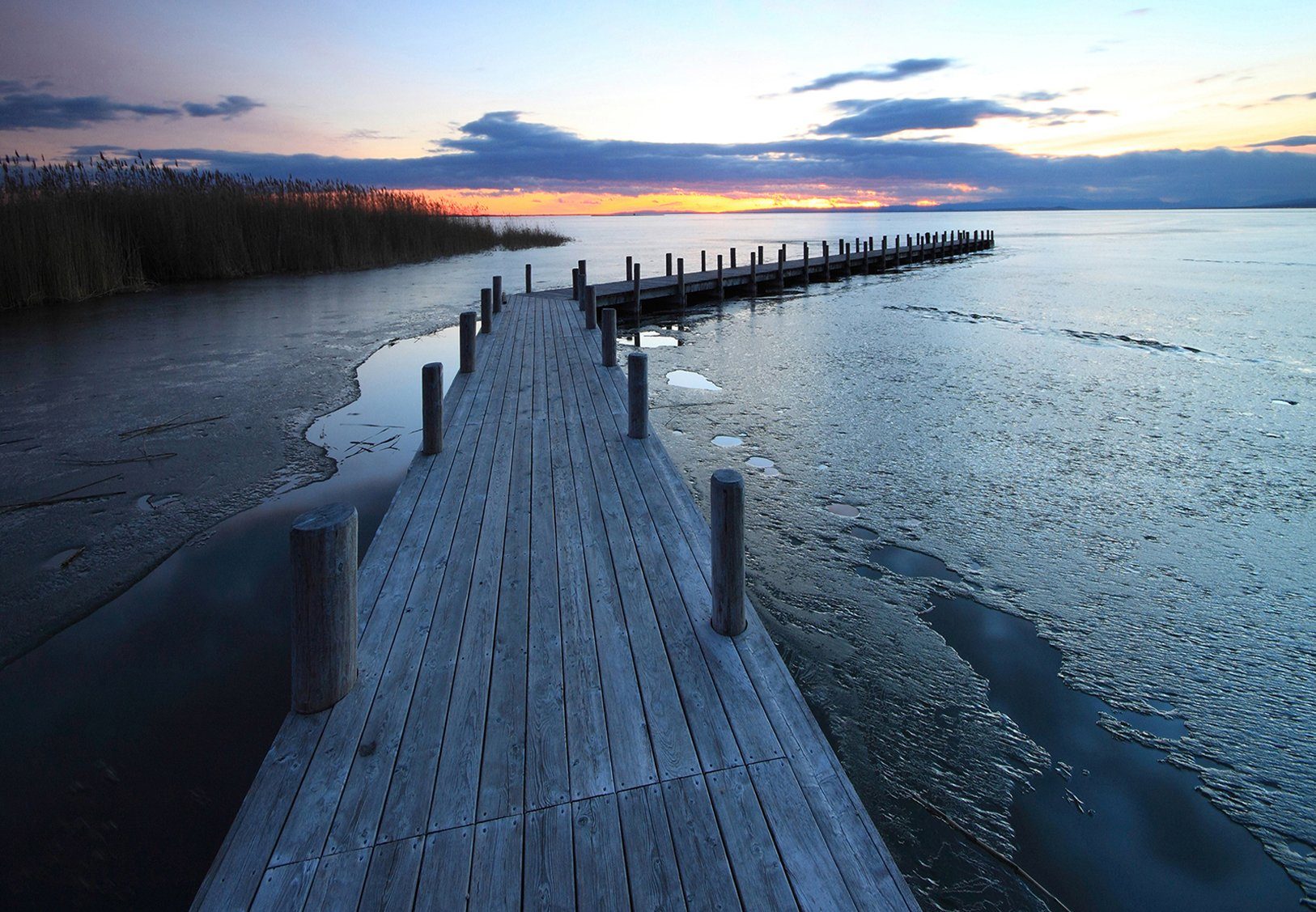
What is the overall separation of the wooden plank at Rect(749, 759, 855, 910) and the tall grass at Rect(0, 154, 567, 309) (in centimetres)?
2023

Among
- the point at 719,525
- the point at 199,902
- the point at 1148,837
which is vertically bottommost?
the point at 1148,837

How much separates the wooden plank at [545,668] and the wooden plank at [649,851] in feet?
0.74

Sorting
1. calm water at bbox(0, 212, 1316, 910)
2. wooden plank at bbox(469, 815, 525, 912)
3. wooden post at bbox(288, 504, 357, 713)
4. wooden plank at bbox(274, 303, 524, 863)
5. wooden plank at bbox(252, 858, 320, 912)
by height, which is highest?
wooden post at bbox(288, 504, 357, 713)

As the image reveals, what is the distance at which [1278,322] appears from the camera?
19359mm

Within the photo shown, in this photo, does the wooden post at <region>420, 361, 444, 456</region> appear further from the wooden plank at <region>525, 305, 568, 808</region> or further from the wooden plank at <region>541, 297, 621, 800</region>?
the wooden plank at <region>541, 297, 621, 800</region>

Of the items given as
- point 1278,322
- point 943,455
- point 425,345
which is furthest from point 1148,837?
point 1278,322

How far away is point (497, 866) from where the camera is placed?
7.19 ft

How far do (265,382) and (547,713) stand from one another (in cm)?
1005

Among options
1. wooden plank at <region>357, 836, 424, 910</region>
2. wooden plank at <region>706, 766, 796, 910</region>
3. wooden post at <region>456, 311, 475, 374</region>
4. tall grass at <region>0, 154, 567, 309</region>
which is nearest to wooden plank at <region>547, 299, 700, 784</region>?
wooden plank at <region>706, 766, 796, 910</region>

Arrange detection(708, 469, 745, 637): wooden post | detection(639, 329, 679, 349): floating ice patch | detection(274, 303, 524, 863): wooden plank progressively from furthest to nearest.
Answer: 1. detection(639, 329, 679, 349): floating ice patch
2. detection(708, 469, 745, 637): wooden post
3. detection(274, 303, 524, 863): wooden plank

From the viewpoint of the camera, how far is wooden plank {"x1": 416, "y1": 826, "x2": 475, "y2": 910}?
2080mm

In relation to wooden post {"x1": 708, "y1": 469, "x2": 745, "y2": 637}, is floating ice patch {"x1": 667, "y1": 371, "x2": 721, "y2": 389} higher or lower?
lower

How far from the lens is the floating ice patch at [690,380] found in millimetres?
12242

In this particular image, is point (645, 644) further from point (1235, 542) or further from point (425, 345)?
point (425, 345)
